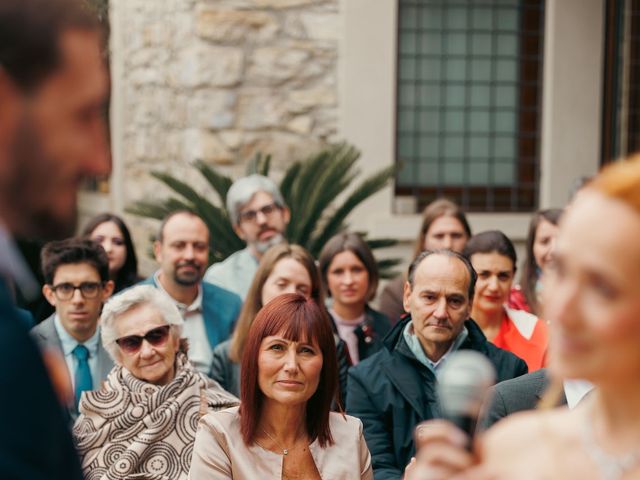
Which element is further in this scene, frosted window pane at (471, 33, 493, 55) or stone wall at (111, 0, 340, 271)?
frosted window pane at (471, 33, 493, 55)

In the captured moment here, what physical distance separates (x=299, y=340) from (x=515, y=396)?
0.95m

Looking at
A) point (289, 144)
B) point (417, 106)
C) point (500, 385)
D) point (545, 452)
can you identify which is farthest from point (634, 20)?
point (545, 452)

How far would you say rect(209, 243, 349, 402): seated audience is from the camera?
17.6ft

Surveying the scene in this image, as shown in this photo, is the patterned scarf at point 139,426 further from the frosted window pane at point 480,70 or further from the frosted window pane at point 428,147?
the frosted window pane at point 480,70

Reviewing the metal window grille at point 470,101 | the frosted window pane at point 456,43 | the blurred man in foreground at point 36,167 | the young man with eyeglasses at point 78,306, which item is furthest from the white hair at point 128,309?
the frosted window pane at point 456,43

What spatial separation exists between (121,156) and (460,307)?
808 cm

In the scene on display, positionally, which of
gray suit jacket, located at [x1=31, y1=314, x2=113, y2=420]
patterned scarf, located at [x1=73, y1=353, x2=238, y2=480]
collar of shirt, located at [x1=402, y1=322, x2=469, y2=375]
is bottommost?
patterned scarf, located at [x1=73, y1=353, x2=238, y2=480]

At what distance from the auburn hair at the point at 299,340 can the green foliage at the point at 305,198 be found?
4238mm

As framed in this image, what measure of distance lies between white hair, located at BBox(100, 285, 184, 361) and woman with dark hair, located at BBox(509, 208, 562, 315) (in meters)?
2.03

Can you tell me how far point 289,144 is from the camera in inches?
389

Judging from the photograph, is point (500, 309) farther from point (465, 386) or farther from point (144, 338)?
point (465, 386)

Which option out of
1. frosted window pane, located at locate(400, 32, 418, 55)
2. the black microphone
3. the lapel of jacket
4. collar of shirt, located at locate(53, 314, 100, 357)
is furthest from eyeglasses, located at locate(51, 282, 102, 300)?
frosted window pane, located at locate(400, 32, 418, 55)

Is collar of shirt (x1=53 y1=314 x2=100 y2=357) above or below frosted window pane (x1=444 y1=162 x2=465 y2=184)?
below

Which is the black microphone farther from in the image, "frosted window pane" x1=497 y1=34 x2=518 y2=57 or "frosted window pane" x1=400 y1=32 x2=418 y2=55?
"frosted window pane" x1=497 y1=34 x2=518 y2=57
